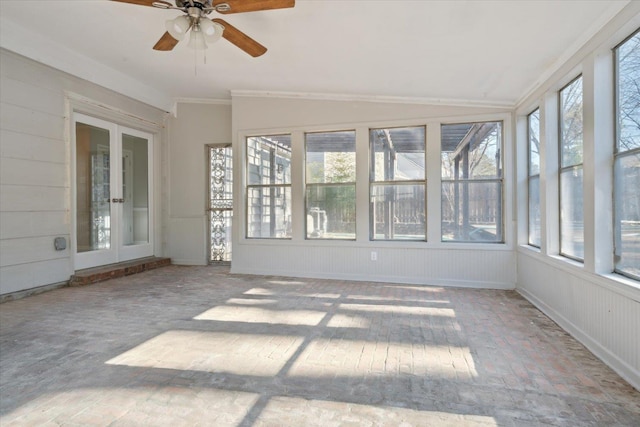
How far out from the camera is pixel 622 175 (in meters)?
2.54

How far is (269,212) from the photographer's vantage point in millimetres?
5844

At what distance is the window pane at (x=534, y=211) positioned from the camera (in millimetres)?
4141

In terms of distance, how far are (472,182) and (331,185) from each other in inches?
81.5

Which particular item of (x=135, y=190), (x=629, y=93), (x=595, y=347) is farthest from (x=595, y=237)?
(x=135, y=190)

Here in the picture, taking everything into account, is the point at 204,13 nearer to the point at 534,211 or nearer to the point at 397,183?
the point at 397,183

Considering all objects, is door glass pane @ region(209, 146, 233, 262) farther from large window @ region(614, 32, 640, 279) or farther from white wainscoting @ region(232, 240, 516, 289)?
large window @ region(614, 32, 640, 279)

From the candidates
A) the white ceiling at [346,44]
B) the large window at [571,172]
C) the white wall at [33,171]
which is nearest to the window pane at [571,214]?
the large window at [571,172]

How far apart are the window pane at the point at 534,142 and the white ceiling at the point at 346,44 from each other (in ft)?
1.13

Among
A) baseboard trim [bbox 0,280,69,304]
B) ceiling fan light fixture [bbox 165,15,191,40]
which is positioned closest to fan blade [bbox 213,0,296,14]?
ceiling fan light fixture [bbox 165,15,191,40]

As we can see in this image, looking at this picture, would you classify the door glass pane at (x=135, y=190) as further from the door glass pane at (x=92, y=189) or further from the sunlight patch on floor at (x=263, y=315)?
the sunlight patch on floor at (x=263, y=315)

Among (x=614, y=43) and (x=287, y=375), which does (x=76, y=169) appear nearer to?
(x=287, y=375)

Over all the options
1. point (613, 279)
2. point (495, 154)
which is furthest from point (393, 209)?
point (613, 279)

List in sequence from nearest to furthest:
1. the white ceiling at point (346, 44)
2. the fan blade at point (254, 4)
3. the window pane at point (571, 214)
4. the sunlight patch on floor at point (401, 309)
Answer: the fan blade at point (254, 4) < the white ceiling at point (346, 44) < the window pane at point (571, 214) < the sunlight patch on floor at point (401, 309)

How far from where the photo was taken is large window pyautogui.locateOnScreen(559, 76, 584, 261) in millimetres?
3129
